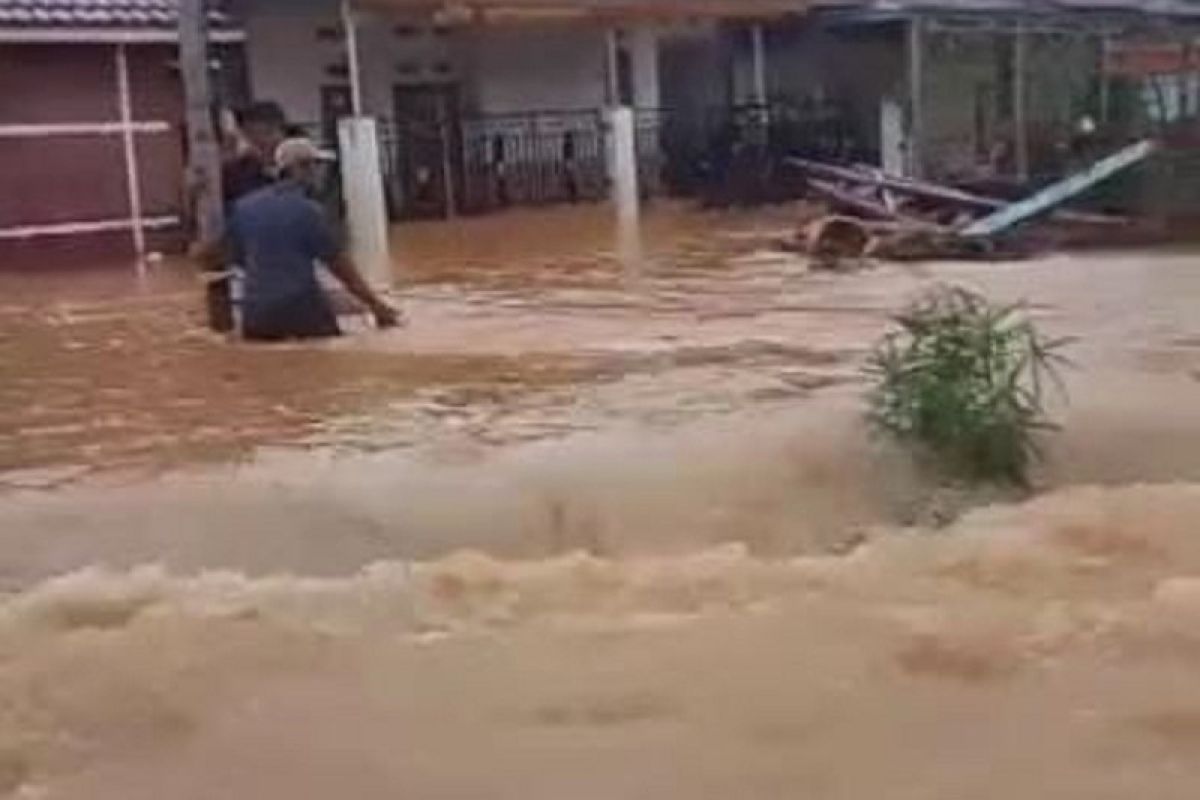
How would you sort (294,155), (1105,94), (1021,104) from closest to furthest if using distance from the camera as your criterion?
(294,155) → (1105,94) → (1021,104)

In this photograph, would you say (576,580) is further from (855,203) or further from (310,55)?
(310,55)

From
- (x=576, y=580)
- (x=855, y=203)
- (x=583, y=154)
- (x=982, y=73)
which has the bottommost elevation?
(x=576, y=580)

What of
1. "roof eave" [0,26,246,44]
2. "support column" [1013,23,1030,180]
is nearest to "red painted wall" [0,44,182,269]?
"roof eave" [0,26,246,44]

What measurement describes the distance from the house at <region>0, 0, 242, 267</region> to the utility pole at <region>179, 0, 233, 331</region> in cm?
886

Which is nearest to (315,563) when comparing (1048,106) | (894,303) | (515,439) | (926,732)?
(515,439)

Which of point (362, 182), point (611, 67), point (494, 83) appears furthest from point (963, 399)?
point (494, 83)

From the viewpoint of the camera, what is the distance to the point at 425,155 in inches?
1162

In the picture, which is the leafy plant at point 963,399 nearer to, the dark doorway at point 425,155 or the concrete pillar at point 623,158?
the concrete pillar at point 623,158

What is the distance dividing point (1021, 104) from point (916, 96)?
8.62 ft

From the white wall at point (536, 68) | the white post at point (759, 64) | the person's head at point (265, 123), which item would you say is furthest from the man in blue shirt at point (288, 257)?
the white post at point (759, 64)

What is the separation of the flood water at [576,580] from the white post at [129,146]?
11.0m

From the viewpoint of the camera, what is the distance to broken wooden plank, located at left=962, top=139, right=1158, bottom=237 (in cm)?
2103

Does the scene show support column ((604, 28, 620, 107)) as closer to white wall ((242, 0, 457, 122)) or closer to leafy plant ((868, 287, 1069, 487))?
white wall ((242, 0, 457, 122))

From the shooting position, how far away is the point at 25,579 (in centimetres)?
827
